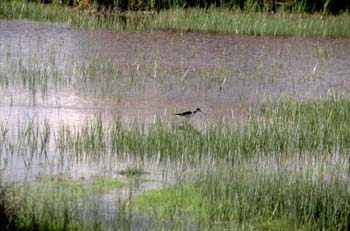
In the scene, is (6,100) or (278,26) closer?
(6,100)

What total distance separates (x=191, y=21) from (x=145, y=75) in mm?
6556

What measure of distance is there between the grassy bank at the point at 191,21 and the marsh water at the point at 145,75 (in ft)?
1.91

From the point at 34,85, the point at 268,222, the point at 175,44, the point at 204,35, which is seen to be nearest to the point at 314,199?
the point at 268,222

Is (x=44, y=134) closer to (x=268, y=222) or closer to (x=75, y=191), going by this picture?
(x=75, y=191)

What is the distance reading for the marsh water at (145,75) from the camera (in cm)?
1155

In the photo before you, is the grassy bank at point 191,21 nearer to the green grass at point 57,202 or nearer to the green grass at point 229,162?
the green grass at point 229,162

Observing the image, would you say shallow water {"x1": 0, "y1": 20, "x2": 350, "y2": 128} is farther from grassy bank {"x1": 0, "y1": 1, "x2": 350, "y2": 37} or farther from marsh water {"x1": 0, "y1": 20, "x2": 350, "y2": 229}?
grassy bank {"x1": 0, "y1": 1, "x2": 350, "y2": 37}

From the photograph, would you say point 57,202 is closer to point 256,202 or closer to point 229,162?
point 256,202

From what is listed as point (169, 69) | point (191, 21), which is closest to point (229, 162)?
point (169, 69)

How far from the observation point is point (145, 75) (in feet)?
47.9

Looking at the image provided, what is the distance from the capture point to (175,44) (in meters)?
18.3

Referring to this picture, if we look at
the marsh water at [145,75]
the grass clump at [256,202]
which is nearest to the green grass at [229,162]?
the grass clump at [256,202]

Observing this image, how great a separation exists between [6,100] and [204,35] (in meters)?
8.35

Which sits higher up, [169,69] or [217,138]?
[217,138]
